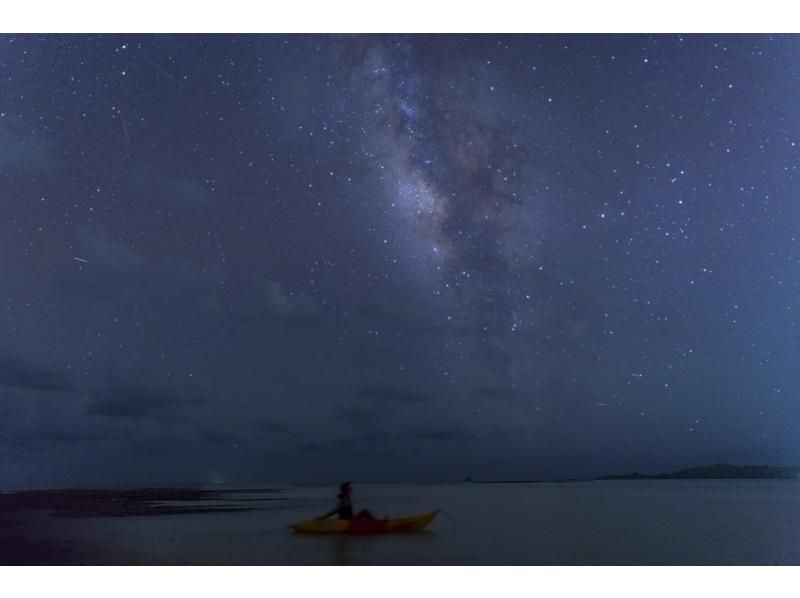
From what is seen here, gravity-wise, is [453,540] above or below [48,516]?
below

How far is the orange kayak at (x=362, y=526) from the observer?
11.2 meters

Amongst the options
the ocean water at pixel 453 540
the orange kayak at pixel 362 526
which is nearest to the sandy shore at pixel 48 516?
the ocean water at pixel 453 540

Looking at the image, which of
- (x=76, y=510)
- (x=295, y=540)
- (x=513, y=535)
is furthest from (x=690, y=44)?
(x=76, y=510)

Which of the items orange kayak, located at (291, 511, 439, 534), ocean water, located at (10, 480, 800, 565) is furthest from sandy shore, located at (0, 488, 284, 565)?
orange kayak, located at (291, 511, 439, 534)

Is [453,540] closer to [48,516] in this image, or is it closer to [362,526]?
[362,526]

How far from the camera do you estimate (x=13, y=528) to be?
506 inches

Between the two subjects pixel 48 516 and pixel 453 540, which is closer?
pixel 453 540

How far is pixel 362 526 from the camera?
1130cm

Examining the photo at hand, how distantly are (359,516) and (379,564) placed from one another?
2382 mm

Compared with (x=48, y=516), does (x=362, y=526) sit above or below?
below

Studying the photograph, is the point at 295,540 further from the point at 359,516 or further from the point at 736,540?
the point at 736,540

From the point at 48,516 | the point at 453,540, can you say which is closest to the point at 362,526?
the point at 453,540

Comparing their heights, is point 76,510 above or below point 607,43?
below

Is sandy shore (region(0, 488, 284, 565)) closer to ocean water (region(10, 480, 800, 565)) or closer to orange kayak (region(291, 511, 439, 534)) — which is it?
ocean water (region(10, 480, 800, 565))
